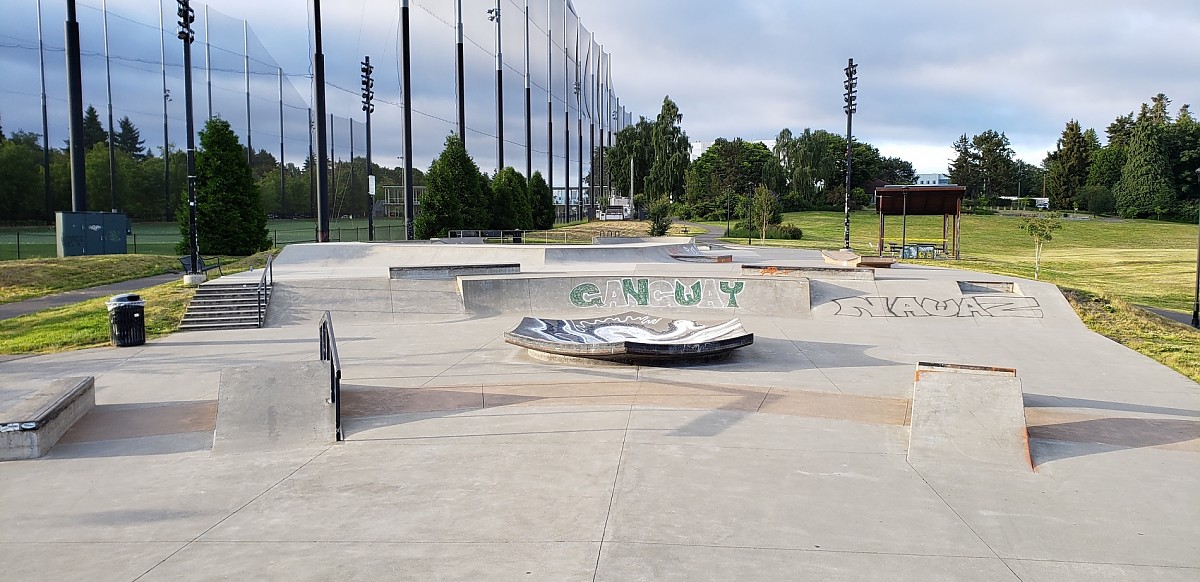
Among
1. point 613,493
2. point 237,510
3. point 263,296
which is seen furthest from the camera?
point 263,296

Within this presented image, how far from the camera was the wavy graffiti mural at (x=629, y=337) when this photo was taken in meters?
11.1

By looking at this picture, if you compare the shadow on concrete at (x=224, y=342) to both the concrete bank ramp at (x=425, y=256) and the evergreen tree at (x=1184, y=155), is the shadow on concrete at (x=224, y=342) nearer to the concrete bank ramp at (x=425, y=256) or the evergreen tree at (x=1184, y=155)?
the concrete bank ramp at (x=425, y=256)

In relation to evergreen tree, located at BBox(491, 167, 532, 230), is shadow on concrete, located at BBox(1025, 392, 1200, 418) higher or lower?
lower

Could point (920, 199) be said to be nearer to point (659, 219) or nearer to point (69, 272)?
point (659, 219)

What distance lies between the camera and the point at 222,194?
28797 millimetres

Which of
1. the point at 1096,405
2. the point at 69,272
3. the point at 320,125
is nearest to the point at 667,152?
the point at 320,125

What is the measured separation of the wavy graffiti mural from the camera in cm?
1114

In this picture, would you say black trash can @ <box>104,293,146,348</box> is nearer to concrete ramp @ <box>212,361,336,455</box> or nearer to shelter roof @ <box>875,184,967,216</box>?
concrete ramp @ <box>212,361,336,455</box>

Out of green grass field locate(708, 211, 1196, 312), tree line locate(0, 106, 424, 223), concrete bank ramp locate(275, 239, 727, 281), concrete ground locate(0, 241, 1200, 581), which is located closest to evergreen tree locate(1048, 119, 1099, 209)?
green grass field locate(708, 211, 1196, 312)

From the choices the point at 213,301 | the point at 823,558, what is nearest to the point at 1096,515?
the point at 823,558

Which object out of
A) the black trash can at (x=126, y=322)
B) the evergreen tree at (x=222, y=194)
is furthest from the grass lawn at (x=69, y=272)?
the black trash can at (x=126, y=322)

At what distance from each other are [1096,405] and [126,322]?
1551cm

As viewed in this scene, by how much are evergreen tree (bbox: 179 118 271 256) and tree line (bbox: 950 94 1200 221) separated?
81108mm

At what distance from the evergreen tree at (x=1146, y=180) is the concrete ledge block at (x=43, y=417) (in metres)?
91.4
